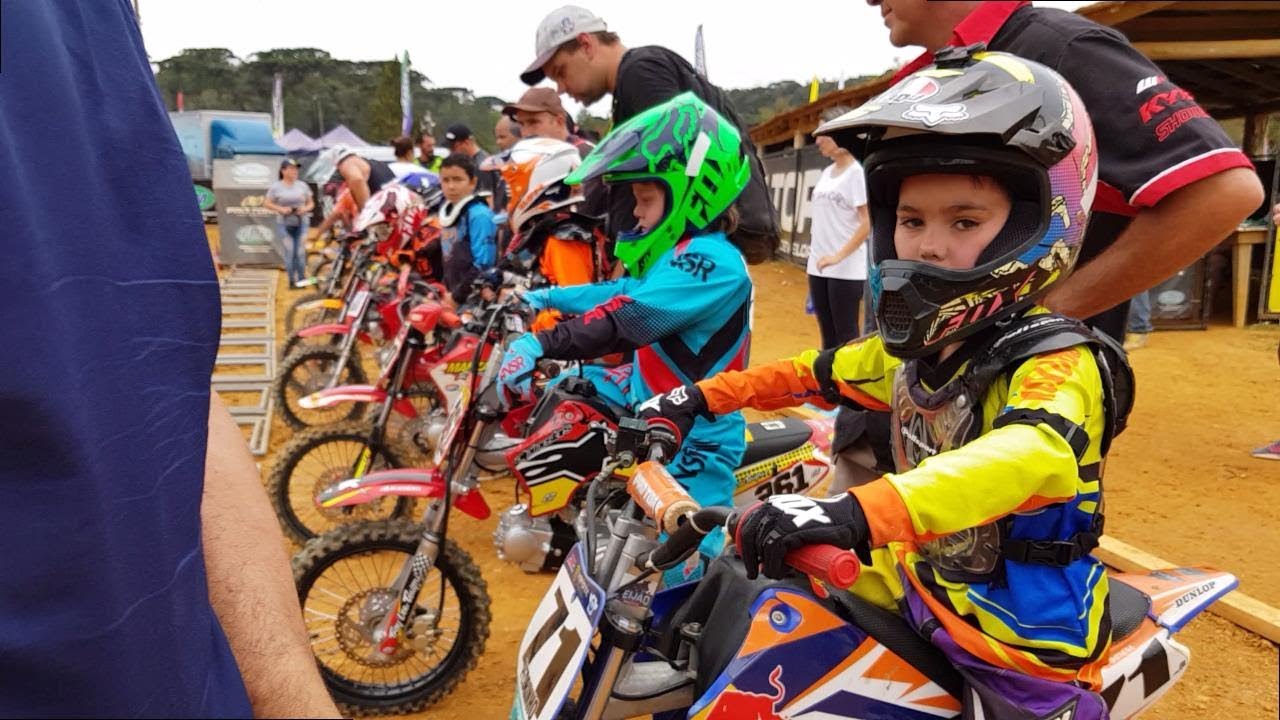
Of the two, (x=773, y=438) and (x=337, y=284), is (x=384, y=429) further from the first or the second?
(x=337, y=284)

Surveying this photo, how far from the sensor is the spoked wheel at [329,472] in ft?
14.9

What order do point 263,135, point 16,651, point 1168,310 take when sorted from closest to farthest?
point 16,651 < point 1168,310 < point 263,135

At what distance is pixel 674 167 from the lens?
9.86 feet

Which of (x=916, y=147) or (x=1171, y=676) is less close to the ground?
(x=916, y=147)

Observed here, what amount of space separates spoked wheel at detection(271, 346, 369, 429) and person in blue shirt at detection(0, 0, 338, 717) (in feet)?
18.5

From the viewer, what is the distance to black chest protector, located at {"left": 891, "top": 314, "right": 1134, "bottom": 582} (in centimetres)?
161

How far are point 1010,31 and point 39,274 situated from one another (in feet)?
7.28

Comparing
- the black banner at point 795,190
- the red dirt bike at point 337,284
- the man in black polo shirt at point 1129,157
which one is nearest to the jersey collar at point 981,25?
the man in black polo shirt at point 1129,157

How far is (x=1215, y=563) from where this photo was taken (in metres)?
3.88

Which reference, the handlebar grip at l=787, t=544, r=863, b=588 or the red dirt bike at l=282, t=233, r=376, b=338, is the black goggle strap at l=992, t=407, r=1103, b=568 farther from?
the red dirt bike at l=282, t=233, r=376, b=338

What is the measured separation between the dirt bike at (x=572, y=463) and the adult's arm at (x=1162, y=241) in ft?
4.98

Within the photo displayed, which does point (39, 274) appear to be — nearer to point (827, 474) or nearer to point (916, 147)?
point (916, 147)

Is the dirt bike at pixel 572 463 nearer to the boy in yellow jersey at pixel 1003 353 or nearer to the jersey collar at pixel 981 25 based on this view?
the boy in yellow jersey at pixel 1003 353

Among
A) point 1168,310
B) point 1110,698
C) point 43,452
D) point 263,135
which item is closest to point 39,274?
point 43,452
